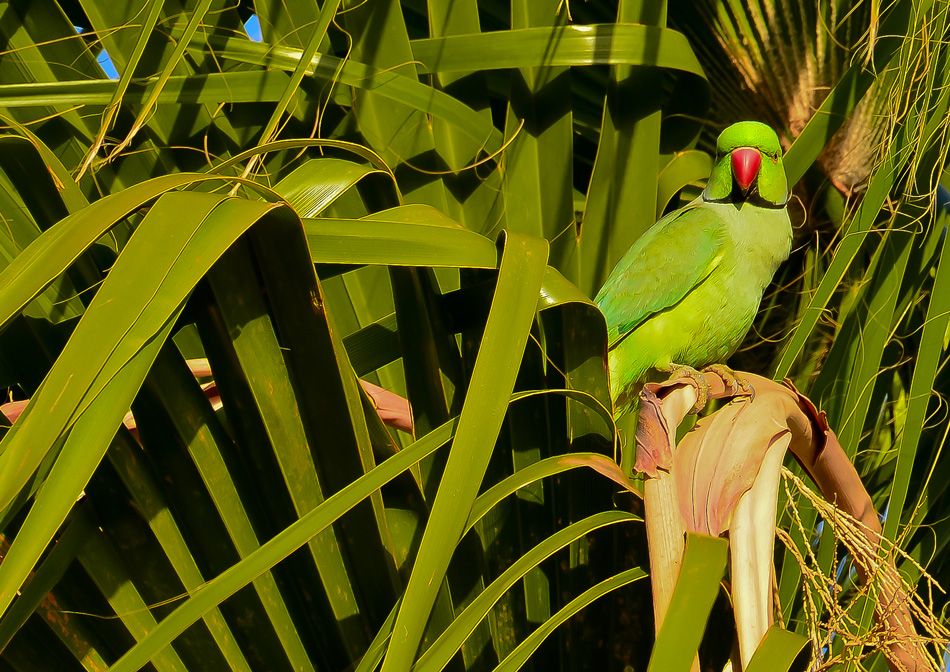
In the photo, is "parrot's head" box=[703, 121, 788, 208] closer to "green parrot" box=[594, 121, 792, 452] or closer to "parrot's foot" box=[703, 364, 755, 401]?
"green parrot" box=[594, 121, 792, 452]

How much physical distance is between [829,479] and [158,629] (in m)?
0.88

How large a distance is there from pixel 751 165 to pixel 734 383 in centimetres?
66

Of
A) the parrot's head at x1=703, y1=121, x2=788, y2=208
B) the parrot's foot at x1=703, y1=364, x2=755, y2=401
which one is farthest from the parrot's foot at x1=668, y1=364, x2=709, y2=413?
the parrot's head at x1=703, y1=121, x2=788, y2=208

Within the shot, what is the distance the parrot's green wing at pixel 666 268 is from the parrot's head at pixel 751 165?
0.11 m

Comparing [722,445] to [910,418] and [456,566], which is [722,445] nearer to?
[456,566]

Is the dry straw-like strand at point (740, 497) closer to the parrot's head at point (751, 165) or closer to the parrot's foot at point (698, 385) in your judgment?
the parrot's foot at point (698, 385)

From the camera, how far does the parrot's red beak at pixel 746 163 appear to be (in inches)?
68.9

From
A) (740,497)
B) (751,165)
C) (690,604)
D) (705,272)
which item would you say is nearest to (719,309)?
(705,272)

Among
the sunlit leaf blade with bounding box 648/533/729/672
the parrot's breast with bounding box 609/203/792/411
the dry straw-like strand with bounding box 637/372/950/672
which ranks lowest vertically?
the parrot's breast with bounding box 609/203/792/411

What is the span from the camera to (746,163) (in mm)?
1759

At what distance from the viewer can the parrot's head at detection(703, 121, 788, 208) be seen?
67.8 inches

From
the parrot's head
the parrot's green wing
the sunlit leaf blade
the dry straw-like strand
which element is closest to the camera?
the sunlit leaf blade

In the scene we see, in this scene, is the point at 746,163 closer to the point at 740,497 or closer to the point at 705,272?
the point at 705,272

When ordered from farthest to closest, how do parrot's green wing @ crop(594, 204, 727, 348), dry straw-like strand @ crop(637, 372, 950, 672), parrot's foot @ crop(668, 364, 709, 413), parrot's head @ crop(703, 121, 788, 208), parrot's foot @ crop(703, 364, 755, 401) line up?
parrot's green wing @ crop(594, 204, 727, 348) < parrot's head @ crop(703, 121, 788, 208) < parrot's foot @ crop(668, 364, 709, 413) < parrot's foot @ crop(703, 364, 755, 401) < dry straw-like strand @ crop(637, 372, 950, 672)
